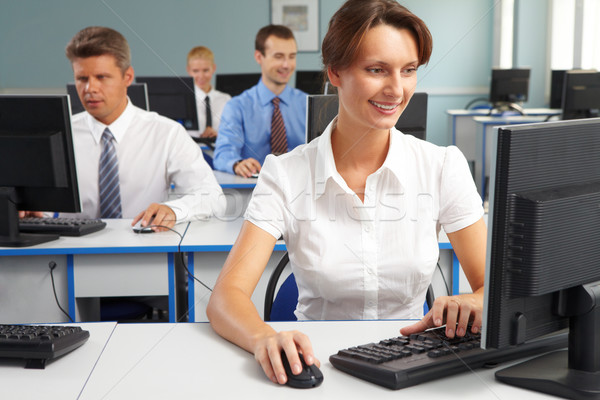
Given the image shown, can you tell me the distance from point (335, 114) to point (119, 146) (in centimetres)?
96

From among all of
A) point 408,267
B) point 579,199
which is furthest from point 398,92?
point 579,199

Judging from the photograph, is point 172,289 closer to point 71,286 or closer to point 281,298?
point 71,286

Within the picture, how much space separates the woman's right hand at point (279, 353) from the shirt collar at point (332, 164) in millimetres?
458

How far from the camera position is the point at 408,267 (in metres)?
1.43

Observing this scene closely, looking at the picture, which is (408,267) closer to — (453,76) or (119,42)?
(119,42)

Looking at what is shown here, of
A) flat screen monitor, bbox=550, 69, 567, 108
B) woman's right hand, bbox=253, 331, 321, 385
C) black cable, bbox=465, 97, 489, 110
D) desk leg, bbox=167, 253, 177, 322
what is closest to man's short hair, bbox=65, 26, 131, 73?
desk leg, bbox=167, 253, 177, 322

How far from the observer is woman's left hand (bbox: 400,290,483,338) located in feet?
3.68

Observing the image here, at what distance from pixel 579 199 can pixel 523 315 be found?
179 mm

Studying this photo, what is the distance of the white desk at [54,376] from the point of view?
3.30 feet

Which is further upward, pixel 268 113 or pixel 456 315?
pixel 268 113

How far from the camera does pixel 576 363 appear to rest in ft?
3.25

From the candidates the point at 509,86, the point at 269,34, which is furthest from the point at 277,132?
the point at 509,86

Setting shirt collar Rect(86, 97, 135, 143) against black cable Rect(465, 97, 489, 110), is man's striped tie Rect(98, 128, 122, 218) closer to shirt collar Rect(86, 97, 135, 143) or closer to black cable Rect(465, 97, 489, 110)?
shirt collar Rect(86, 97, 135, 143)

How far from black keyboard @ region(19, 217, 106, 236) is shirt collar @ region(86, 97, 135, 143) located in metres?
0.47
